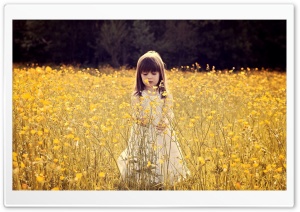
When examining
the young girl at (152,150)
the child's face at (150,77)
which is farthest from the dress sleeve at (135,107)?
the child's face at (150,77)

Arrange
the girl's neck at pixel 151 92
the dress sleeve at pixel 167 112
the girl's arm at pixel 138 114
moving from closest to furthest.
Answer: the girl's arm at pixel 138 114 → the dress sleeve at pixel 167 112 → the girl's neck at pixel 151 92

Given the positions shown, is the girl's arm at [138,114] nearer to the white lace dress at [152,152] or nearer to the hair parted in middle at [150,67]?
the white lace dress at [152,152]

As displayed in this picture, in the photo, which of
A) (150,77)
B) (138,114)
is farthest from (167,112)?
(150,77)

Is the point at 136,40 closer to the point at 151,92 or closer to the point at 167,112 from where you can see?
the point at 151,92

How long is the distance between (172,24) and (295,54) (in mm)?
988

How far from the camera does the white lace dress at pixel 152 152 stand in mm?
4473

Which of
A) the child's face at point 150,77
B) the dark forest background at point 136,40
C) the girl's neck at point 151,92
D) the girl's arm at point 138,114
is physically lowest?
the girl's arm at point 138,114

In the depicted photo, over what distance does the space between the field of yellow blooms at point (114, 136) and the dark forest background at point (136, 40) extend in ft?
0.35
